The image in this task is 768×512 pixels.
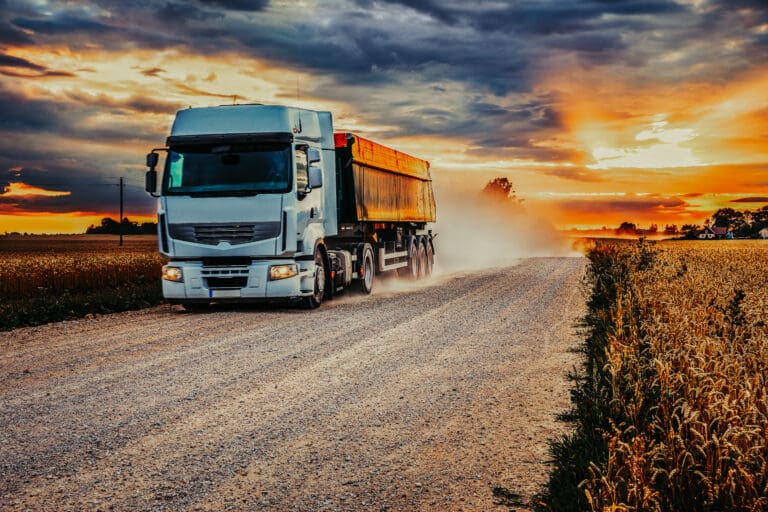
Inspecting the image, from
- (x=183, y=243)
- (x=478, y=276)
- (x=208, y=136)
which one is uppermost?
(x=208, y=136)

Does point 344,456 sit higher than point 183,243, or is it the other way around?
point 183,243

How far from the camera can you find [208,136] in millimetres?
14750

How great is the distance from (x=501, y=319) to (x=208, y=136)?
21.9 feet

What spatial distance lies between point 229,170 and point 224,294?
244cm

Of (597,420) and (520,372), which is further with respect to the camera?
(520,372)

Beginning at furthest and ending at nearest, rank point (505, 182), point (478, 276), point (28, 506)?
point (505, 182) < point (478, 276) < point (28, 506)

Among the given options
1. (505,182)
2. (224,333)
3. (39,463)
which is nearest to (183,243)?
(224,333)

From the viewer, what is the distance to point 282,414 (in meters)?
6.62

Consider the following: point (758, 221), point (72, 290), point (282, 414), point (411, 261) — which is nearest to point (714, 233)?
point (758, 221)

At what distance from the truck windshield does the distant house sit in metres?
116

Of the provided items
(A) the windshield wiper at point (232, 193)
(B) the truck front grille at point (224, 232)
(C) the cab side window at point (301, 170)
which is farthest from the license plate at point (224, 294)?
(C) the cab side window at point (301, 170)

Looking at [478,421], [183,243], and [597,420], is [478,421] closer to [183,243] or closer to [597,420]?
[597,420]

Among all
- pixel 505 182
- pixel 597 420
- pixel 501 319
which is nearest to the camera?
pixel 597 420

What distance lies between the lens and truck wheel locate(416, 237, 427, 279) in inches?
996
